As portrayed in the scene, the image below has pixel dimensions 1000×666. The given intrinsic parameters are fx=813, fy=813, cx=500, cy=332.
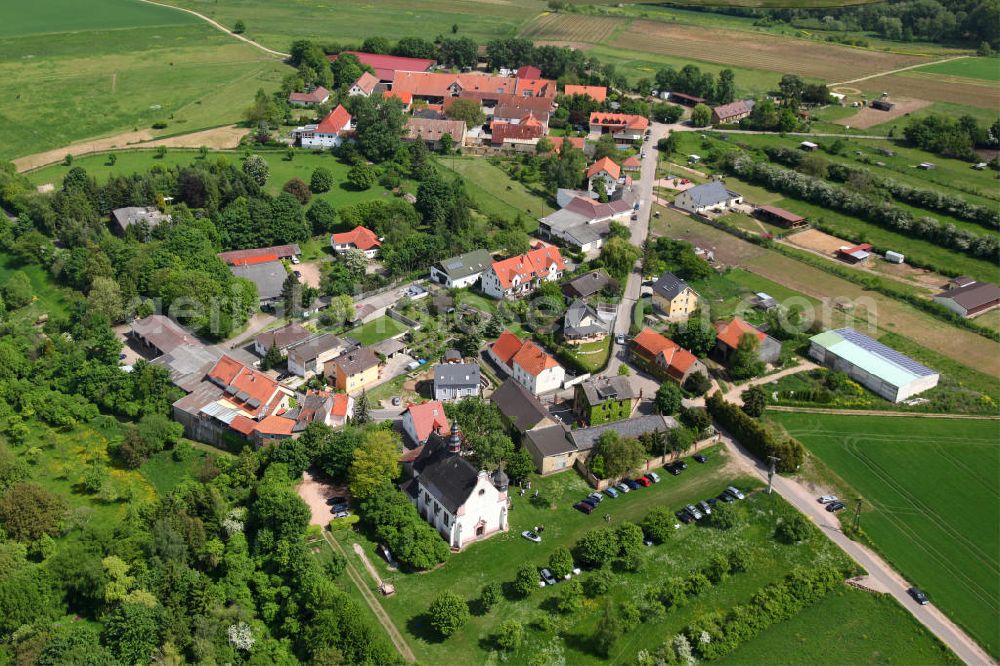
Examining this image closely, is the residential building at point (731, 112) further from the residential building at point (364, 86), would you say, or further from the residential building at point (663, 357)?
the residential building at point (663, 357)

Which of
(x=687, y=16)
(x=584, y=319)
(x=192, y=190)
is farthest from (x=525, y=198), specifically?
(x=687, y=16)

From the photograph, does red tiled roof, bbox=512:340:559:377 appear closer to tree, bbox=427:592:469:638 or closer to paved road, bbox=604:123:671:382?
paved road, bbox=604:123:671:382

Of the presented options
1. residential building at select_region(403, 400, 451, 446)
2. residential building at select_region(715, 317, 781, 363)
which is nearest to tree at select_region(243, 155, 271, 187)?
residential building at select_region(403, 400, 451, 446)

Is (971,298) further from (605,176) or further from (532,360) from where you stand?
(532,360)

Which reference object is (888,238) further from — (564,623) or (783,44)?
(783,44)

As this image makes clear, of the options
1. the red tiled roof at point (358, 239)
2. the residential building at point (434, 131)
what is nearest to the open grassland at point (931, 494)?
the red tiled roof at point (358, 239)

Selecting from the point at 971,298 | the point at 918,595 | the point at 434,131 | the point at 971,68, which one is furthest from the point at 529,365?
the point at 971,68
